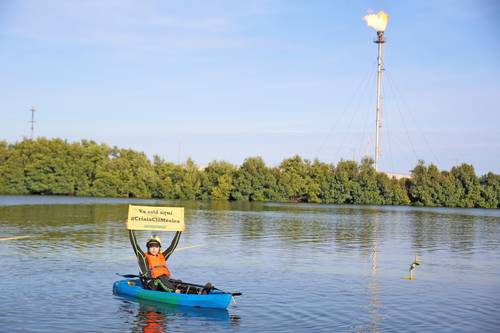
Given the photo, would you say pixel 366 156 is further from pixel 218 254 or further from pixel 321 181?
pixel 218 254

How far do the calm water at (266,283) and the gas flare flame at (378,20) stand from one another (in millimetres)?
82810

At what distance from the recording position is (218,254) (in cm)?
3388

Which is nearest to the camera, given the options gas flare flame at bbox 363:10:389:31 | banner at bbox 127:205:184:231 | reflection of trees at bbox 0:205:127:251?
banner at bbox 127:205:184:231

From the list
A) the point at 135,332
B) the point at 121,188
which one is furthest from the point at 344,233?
the point at 121,188

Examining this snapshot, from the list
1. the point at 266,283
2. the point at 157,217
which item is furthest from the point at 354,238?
the point at 157,217

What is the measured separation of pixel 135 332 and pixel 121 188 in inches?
4562

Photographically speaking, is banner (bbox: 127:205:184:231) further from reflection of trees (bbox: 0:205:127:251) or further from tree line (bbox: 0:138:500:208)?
tree line (bbox: 0:138:500:208)

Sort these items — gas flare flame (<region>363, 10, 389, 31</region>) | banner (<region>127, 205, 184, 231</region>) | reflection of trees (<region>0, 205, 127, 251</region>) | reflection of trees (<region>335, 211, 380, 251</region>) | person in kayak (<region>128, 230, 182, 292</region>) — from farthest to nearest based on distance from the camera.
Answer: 1. gas flare flame (<region>363, 10, 389, 31</region>)
2. reflection of trees (<region>335, 211, 380, 251</region>)
3. reflection of trees (<region>0, 205, 127, 251</region>)
4. banner (<region>127, 205, 184, 231</region>)
5. person in kayak (<region>128, 230, 182, 292</region>)

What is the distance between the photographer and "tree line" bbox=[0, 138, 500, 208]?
131 m

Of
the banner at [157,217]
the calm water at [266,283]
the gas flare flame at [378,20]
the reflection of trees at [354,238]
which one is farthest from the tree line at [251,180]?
the banner at [157,217]

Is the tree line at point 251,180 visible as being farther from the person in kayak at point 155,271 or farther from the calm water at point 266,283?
the person in kayak at point 155,271

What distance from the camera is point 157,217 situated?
23.6 meters

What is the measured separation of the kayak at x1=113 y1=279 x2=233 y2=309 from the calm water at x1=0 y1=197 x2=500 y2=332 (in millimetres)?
280

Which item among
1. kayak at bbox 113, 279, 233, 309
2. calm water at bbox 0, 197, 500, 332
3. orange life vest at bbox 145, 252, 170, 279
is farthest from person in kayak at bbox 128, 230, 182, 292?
calm water at bbox 0, 197, 500, 332
